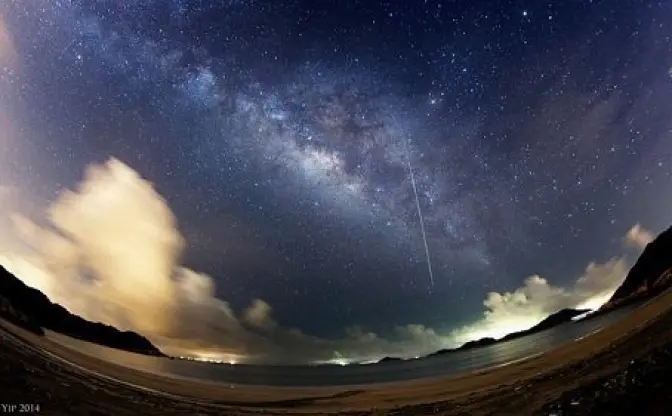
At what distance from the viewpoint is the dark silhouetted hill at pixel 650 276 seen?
15.8ft

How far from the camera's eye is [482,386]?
607cm

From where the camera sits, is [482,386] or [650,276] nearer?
[650,276]

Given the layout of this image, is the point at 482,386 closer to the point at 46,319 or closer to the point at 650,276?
the point at 650,276

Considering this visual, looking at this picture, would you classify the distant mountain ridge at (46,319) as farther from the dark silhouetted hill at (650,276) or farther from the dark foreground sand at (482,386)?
the dark silhouetted hill at (650,276)

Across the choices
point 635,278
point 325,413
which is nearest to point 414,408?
point 325,413

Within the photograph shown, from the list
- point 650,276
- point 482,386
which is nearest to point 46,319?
point 482,386

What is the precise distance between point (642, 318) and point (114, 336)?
25.8 feet

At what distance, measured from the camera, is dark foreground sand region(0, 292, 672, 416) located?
4.10 metres

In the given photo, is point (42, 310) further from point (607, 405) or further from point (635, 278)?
point (635, 278)

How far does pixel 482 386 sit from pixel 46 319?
20.6ft

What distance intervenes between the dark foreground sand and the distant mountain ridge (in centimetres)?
17

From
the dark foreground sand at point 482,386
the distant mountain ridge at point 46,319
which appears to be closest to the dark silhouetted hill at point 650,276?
the dark foreground sand at point 482,386

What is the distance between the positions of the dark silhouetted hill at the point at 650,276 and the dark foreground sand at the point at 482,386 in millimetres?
209

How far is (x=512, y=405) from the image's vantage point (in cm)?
484
